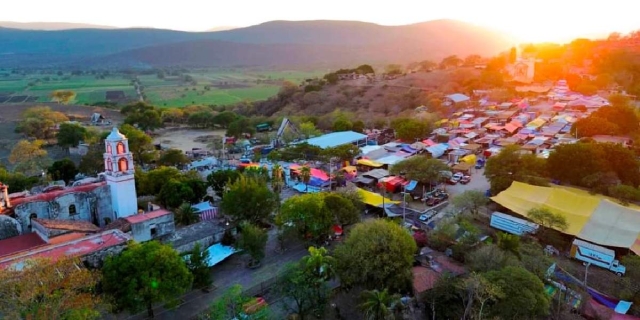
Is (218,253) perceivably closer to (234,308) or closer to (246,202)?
(246,202)

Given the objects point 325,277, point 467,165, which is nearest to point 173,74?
point 467,165

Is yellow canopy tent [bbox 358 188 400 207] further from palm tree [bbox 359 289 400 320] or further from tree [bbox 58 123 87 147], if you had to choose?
tree [bbox 58 123 87 147]

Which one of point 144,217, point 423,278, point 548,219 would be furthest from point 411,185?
point 144,217

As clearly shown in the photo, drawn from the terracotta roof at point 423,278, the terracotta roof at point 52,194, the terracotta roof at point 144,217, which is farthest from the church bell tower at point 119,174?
the terracotta roof at point 423,278

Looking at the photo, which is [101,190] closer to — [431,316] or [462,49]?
[431,316]

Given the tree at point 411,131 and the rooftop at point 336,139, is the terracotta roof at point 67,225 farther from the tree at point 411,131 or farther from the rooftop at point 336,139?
the tree at point 411,131

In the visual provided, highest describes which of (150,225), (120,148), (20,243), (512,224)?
(120,148)

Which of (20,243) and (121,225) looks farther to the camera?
(121,225)
